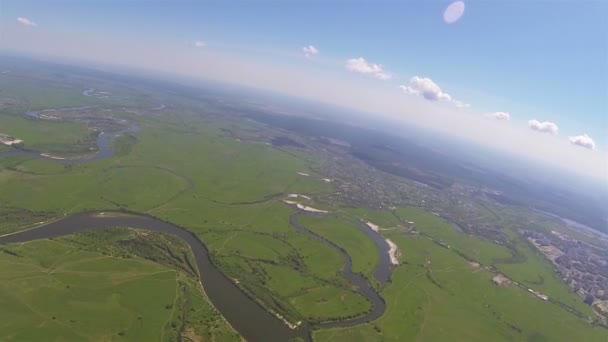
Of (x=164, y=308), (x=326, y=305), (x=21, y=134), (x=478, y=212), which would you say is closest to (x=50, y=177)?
(x=21, y=134)

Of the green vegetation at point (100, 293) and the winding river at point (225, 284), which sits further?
the winding river at point (225, 284)

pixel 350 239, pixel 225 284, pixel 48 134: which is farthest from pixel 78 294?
pixel 48 134

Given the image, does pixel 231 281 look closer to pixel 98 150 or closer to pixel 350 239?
pixel 350 239

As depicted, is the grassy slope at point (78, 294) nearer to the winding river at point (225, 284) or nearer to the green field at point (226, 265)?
the green field at point (226, 265)

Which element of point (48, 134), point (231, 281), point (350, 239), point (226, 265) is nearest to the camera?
point (231, 281)

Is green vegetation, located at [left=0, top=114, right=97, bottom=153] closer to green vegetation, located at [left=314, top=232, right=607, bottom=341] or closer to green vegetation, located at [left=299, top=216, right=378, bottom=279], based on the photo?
green vegetation, located at [left=299, top=216, right=378, bottom=279]

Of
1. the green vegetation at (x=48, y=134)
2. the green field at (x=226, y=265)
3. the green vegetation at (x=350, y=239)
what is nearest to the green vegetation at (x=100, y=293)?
the green field at (x=226, y=265)

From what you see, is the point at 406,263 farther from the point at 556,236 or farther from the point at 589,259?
the point at 556,236

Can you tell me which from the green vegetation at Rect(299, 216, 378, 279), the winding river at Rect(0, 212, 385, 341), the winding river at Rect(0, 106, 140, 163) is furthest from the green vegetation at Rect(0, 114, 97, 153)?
the green vegetation at Rect(299, 216, 378, 279)

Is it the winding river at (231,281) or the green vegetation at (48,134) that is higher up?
the green vegetation at (48,134)

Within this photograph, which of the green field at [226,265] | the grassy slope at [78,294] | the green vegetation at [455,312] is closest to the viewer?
the grassy slope at [78,294]

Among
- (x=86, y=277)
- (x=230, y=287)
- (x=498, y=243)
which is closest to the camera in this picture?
(x=86, y=277)
